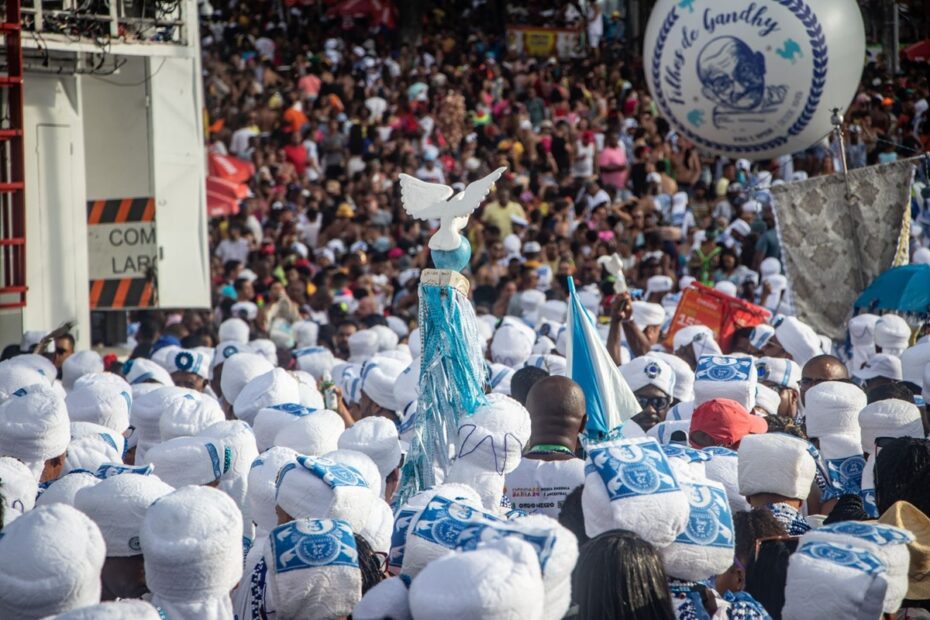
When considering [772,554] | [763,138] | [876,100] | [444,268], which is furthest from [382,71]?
[772,554]

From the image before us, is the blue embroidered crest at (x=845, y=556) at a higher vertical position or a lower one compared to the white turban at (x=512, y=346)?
higher

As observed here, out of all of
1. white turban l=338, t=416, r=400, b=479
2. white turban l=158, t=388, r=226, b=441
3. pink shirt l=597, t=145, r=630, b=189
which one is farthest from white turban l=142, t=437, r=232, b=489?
pink shirt l=597, t=145, r=630, b=189

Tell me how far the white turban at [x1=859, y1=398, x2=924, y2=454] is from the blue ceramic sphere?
6.02 ft

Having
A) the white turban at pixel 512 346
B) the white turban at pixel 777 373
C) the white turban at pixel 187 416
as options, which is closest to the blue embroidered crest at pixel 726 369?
the white turban at pixel 777 373

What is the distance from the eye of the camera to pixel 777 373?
26.2 feet

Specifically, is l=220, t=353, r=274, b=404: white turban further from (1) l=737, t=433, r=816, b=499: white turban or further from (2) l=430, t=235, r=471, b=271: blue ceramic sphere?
(1) l=737, t=433, r=816, b=499: white turban

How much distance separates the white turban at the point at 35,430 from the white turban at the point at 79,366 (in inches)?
122

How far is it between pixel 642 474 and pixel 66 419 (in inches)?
104

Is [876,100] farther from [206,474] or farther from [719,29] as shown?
[206,474]

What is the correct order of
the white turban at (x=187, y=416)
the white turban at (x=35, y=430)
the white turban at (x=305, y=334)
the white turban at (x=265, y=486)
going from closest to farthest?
the white turban at (x=265, y=486) → the white turban at (x=35, y=430) → the white turban at (x=187, y=416) → the white turban at (x=305, y=334)

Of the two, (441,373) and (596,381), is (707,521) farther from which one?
(596,381)

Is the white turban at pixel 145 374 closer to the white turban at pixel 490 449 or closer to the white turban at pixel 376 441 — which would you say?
the white turban at pixel 376 441

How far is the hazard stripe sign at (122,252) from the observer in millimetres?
10312

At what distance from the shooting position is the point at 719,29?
33.8 feet
